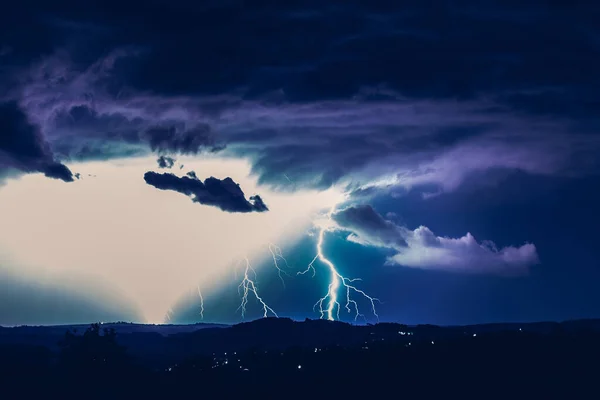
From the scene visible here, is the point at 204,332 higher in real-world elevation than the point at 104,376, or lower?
higher

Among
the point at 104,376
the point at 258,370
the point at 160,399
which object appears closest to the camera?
the point at 160,399

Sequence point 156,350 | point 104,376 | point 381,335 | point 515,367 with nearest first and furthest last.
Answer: point 515,367
point 104,376
point 381,335
point 156,350

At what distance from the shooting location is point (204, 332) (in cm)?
16538

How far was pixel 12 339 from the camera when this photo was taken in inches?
5896

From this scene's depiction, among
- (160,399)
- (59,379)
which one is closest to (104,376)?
(59,379)

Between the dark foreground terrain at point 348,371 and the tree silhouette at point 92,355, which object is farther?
the tree silhouette at point 92,355

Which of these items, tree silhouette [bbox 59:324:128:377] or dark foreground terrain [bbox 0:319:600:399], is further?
tree silhouette [bbox 59:324:128:377]

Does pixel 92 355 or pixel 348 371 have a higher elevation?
pixel 92 355

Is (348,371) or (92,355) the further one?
(92,355)

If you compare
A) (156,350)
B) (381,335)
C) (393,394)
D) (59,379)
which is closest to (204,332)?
(156,350)

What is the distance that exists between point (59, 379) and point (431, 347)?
4388 cm

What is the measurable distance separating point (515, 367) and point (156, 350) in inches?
3267

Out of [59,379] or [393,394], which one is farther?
[59,379]

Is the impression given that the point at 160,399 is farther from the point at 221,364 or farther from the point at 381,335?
the point at 381,335
